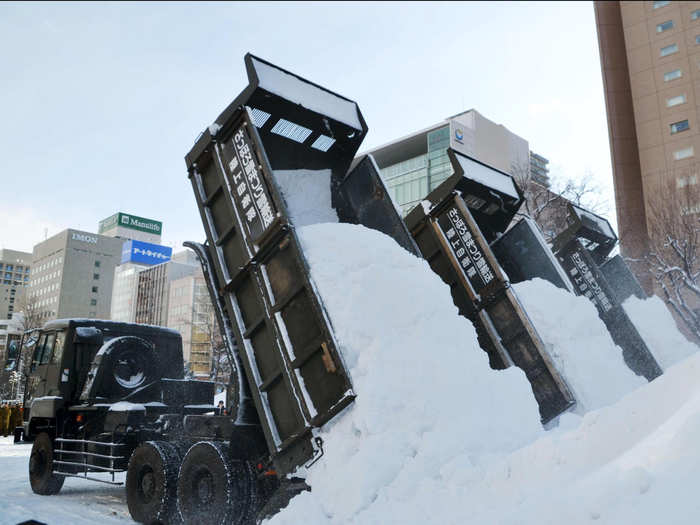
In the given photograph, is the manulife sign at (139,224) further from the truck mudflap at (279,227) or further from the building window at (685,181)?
the truck mudflap at (279,227)

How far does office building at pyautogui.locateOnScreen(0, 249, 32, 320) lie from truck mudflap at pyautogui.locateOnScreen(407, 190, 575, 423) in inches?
4285

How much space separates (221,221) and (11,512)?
14.0ft

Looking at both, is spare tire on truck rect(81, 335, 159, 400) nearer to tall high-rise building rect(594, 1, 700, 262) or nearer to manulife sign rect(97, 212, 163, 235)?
tall high-rise building rect(594, 1, 700, 262)

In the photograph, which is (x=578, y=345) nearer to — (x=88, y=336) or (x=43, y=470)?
(x=88, y=336)

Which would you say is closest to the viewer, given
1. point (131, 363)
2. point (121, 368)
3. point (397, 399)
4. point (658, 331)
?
point (397, 399)

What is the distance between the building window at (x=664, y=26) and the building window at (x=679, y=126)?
7.75 metres

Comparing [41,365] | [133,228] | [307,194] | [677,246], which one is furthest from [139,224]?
[307,194]

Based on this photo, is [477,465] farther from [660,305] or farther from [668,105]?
[668,105]

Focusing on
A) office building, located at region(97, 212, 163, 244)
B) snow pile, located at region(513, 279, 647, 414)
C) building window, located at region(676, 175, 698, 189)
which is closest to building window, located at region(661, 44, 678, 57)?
building window, located at region(676, 175, 698, 189)

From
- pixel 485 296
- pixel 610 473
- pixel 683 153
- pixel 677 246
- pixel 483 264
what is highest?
pixel 683 153

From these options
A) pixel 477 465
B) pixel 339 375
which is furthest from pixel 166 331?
pixel 477 465

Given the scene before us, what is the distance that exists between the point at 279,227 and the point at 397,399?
5.74ft

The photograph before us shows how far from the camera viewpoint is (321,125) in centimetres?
583

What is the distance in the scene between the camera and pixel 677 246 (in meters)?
16.3
